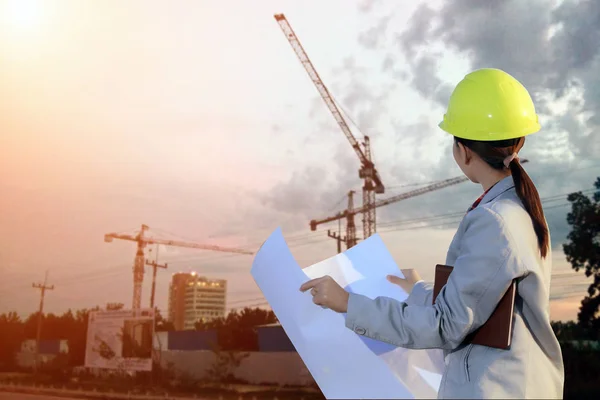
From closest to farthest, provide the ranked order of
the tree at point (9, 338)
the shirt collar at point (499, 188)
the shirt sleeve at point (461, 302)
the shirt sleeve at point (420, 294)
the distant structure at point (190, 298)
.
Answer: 1. the shirt sleeve at point (461, 302)
2. the shirt collar at point (499, 188)
3. the shirt sleeve at point (420, 294)
4. the tree at point (9, 338)
5. the distant structure at point (190, 298)

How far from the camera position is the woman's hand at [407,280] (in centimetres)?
161

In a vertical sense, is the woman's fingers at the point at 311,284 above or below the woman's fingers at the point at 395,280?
below

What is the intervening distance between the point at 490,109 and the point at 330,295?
511mm

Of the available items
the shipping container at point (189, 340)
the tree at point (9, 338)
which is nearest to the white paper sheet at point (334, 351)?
the shipping container at point (189, 340)

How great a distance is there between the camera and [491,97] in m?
1.34

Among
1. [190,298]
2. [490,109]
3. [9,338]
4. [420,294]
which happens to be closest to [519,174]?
[490,109]

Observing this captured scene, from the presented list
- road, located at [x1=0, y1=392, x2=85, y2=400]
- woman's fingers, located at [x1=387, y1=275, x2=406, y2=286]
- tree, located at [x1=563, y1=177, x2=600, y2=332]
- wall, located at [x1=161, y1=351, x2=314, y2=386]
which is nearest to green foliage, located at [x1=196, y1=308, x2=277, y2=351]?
wall, located at [x1=161, y1=351, x2=314, y2=386]

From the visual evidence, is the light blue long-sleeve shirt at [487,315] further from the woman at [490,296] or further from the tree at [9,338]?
the tree at [9,338]

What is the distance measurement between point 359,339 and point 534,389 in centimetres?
38

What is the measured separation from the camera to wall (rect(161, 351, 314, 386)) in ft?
71.4

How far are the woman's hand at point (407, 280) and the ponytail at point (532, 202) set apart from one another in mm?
431

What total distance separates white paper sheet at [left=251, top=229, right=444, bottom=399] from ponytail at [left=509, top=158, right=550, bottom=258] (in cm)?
39

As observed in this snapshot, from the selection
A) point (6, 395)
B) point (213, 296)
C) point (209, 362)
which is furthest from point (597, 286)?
point (213, 296)

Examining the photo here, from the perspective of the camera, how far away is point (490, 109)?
52.1 inches
